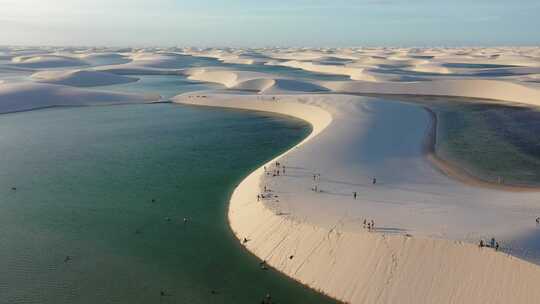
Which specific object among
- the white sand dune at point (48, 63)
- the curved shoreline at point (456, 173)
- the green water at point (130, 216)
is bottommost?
the green water at point (130, 216)

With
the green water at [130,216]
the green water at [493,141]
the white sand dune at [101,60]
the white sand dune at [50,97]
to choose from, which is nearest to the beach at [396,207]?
the green water at [493,141]

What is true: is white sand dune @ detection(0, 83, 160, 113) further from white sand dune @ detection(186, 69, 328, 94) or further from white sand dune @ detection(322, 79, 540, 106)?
white sand dune @ detection(322, 79, 540, 106)

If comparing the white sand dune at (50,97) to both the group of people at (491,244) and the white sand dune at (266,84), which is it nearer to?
the white sand dune at (266,84)

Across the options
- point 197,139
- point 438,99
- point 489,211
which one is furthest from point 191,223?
point 438,99

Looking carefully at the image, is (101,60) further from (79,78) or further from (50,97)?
(50,97)

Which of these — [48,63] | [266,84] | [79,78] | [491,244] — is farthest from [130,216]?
[48,63]
